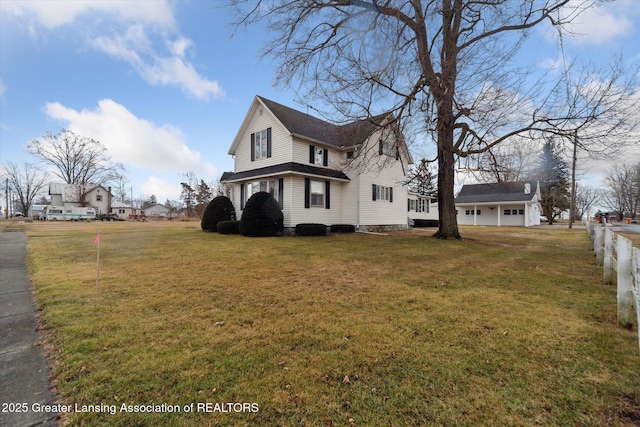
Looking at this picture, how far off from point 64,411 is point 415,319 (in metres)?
3.77

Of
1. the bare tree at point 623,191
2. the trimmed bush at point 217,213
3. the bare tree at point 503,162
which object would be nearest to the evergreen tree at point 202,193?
the trimmed bush at point 217,213

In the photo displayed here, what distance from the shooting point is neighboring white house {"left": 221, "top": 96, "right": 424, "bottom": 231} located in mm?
15242

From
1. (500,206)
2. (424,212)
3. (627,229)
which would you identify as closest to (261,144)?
(424,212)

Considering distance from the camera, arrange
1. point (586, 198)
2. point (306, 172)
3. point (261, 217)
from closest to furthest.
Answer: point (261, 217), point (306, 172), point (586, 198)

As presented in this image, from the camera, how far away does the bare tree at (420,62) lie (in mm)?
9422

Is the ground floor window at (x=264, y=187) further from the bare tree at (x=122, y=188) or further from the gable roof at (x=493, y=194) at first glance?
the bare tree at (x=122, y=188)

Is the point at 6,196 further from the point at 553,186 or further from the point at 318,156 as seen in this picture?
the point at 553,186

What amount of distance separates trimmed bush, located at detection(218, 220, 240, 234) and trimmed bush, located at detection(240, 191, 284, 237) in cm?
127

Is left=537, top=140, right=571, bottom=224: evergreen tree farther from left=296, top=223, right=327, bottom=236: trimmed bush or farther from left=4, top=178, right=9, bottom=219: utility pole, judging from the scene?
left=4, top=178, right=9, bottom=219: utility pole

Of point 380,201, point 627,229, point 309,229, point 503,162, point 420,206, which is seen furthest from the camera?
point 420,206

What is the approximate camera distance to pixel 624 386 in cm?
241

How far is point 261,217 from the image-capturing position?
14125mm

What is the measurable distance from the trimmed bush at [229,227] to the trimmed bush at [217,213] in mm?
1100

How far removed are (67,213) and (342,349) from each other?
54.9 meters
